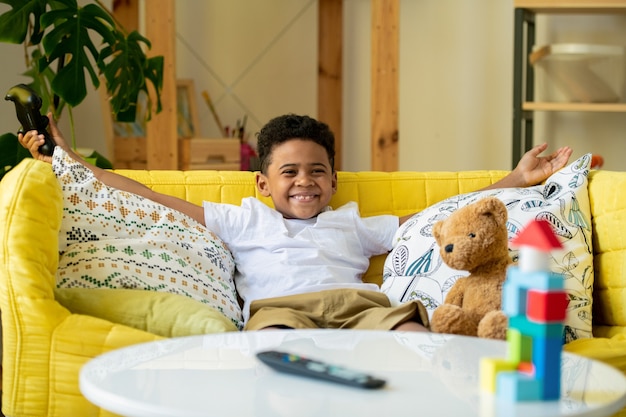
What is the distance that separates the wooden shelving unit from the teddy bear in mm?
1450

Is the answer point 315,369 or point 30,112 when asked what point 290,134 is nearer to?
point 30,112

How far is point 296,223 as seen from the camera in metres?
1.82

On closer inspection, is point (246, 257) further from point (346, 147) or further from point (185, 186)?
point (346, 147)

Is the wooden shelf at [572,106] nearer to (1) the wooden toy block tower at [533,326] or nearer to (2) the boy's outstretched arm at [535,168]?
(2) the boy's outstretched arm at [535,168]

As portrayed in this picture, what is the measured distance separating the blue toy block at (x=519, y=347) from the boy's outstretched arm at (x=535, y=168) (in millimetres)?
1005

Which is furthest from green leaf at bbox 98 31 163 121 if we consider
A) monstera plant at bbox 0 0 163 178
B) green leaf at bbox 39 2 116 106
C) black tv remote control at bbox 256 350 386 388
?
black tv remote control at bbox 256 350 386 388

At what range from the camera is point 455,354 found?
110cm

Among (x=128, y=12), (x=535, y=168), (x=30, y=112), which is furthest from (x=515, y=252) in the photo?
(x=128, y=12)

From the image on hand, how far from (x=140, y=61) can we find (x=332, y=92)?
1146 millimetres

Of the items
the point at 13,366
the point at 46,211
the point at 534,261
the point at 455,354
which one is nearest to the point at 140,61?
the point at 46,211

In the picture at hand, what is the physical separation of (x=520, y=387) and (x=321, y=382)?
208mm

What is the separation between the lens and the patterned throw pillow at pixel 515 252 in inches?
63.1

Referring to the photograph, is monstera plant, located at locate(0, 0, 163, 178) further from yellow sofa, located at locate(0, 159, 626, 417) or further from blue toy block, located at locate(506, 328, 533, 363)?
blue toy block, located at locate(506, 328, 533, 363)

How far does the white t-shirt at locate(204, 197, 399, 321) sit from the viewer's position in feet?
5.56
